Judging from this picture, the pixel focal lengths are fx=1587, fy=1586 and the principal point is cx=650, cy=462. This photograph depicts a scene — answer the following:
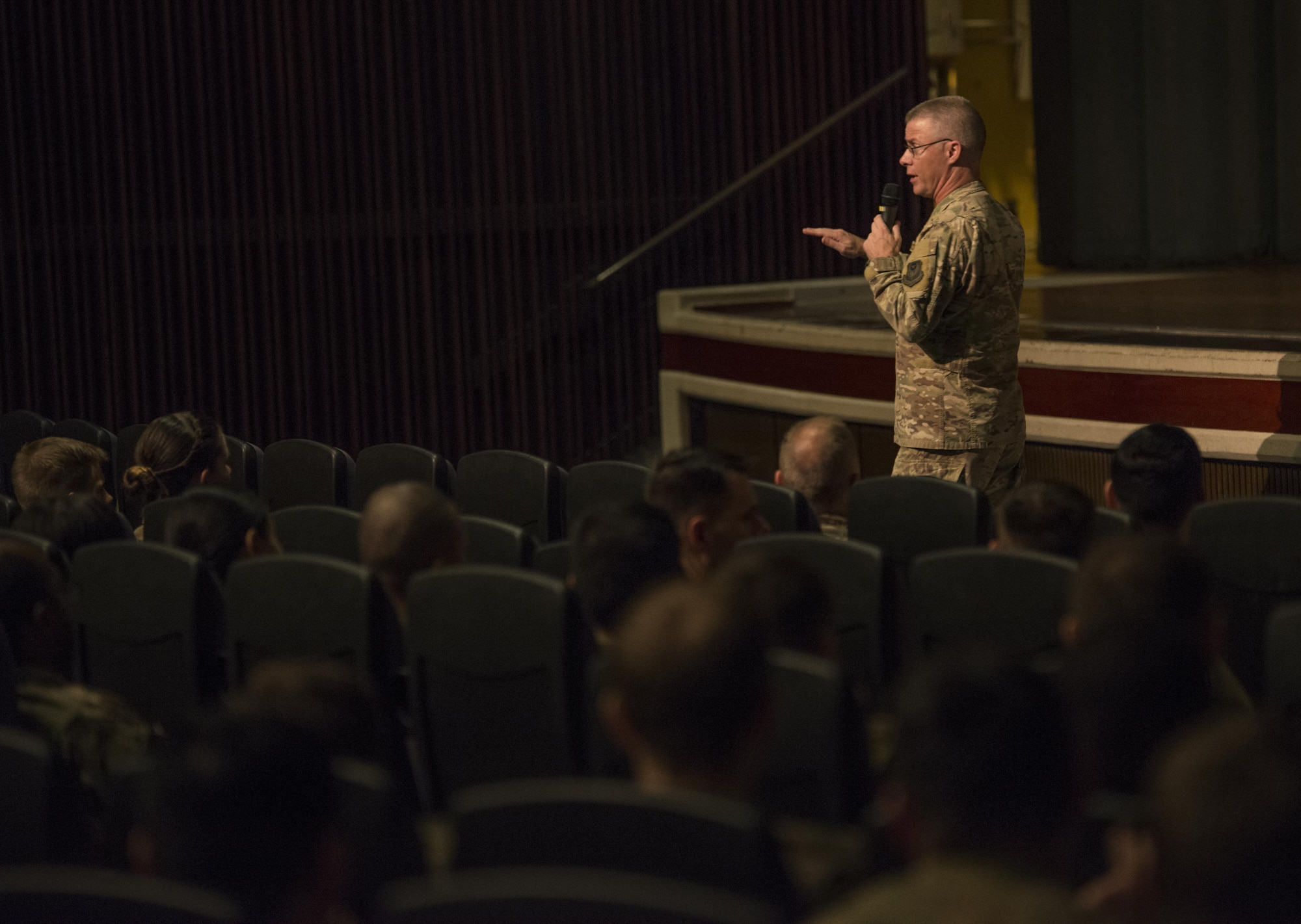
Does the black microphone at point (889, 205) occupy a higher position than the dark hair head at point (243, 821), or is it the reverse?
the black microphone at point (889, 205)

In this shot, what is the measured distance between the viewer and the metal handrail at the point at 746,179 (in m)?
7.78

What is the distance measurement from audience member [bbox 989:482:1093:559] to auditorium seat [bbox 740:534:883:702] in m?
0.28

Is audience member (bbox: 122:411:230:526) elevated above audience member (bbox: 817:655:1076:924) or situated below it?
above

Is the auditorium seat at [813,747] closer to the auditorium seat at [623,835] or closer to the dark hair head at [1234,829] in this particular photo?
the auditorium seat at [623,835]

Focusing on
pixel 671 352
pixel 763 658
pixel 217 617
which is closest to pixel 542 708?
pixel 217 617

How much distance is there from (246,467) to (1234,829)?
13.4ft

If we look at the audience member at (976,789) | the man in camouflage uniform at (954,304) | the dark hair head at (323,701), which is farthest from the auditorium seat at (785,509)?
the audience member at (976,789)

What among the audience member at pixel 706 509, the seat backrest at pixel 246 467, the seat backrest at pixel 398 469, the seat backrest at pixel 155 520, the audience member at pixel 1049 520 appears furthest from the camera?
the seat backrest at pixel 246 467

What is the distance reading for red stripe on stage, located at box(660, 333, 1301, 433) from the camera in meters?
4.53

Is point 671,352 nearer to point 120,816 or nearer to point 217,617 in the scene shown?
point 217,617

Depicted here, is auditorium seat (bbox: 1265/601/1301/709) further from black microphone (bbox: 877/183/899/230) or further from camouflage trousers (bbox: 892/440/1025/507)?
black microphone (bbox: 877/183/899/230)

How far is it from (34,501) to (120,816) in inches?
60.7

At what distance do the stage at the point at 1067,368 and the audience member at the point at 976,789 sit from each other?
331cm

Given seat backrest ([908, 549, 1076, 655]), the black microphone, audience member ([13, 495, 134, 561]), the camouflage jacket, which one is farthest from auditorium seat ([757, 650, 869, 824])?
the black microphone
